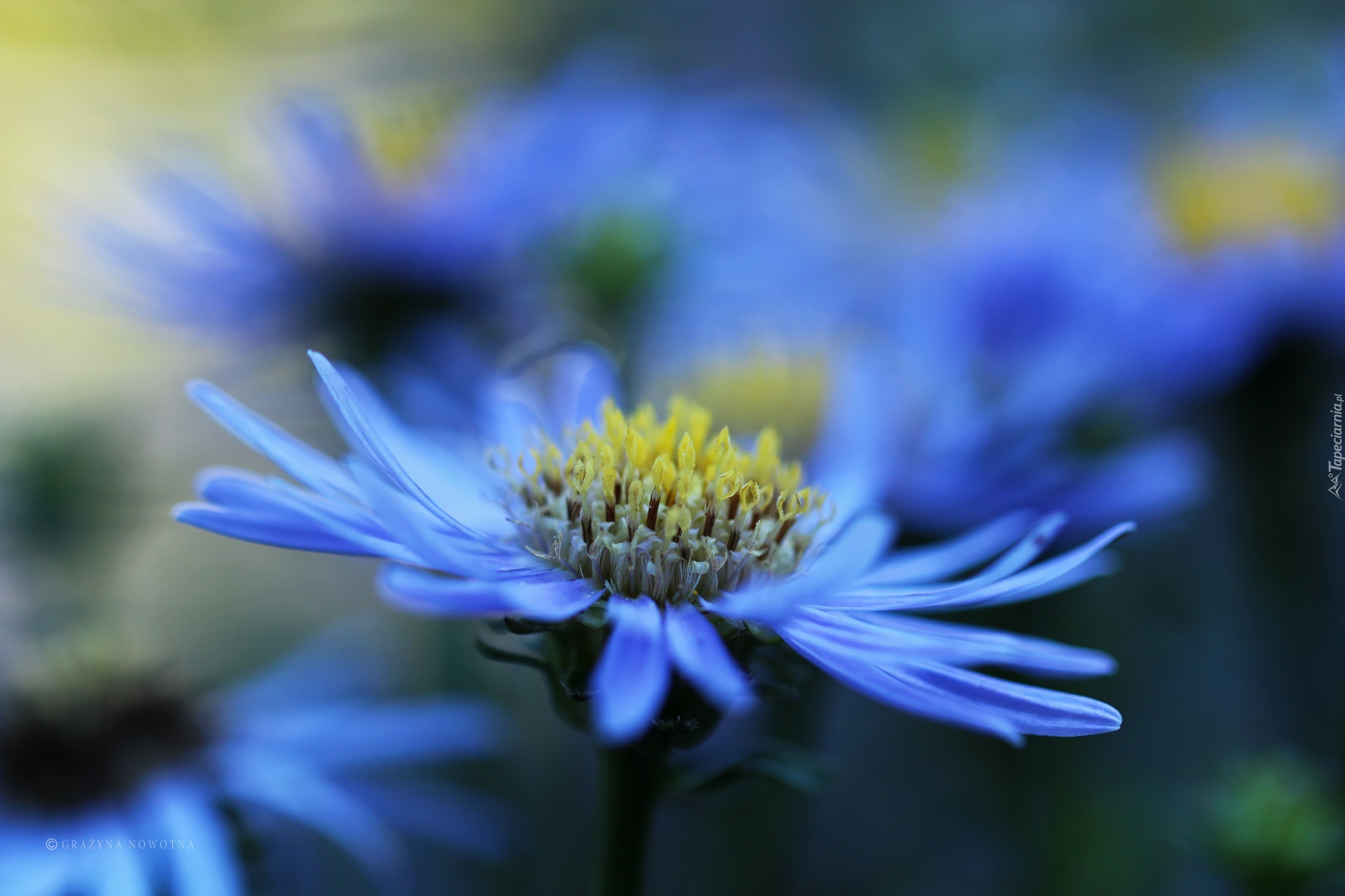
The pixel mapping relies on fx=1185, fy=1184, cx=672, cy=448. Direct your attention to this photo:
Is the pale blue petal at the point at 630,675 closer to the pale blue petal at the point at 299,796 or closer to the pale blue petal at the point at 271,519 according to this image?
the pale blue petal at the point at 271,519

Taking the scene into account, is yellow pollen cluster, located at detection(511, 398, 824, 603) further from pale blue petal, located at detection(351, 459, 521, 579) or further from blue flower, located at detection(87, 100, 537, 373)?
blue flower, located at detection(87, 100, 537, 373)

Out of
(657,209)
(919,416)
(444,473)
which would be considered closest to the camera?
(444,473)

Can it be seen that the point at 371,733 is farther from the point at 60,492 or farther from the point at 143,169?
the point at 143,169

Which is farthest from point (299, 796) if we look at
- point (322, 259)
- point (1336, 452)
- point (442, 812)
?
point (1336, 452)

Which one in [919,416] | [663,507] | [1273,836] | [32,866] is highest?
[919,416]

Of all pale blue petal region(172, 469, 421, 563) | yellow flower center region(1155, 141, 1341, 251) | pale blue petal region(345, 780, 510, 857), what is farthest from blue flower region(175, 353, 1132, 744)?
yellow flower center region(1155, 141, 1341, 251)

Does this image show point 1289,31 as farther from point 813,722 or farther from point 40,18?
point 40,18

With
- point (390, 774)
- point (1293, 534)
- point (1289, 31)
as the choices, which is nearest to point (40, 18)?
point (390, 774)
